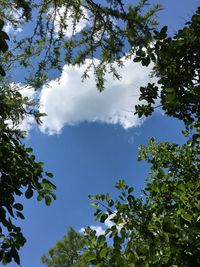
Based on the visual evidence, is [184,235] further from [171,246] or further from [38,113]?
[38,113]

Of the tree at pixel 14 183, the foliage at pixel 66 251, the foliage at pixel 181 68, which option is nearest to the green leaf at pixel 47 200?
the tree at pixel 14 183

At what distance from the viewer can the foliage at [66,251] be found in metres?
25.1

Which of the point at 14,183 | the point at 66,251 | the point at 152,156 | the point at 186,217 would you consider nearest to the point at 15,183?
the point at 14,183

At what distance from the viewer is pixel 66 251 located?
25.5 m

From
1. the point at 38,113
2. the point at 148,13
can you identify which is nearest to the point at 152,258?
the point at 148,13

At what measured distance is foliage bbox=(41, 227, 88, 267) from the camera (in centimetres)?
2511

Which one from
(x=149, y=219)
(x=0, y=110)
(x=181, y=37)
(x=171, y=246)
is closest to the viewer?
(x=171, y=246)

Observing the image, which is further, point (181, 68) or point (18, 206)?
point (181, 68)

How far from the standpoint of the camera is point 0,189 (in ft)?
9.00

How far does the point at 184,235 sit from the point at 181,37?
2269 millimetres

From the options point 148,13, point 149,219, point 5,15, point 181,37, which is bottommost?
point 149,219

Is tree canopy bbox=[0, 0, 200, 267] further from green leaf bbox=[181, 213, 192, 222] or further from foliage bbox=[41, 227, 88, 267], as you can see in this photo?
foliage bbox=[41, 227, 88, 267]

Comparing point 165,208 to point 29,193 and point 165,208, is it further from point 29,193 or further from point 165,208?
point 29,193

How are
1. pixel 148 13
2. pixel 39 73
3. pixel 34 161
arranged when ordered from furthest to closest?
pixel 39 73 < pixel 148 13 < pixel 34 161
